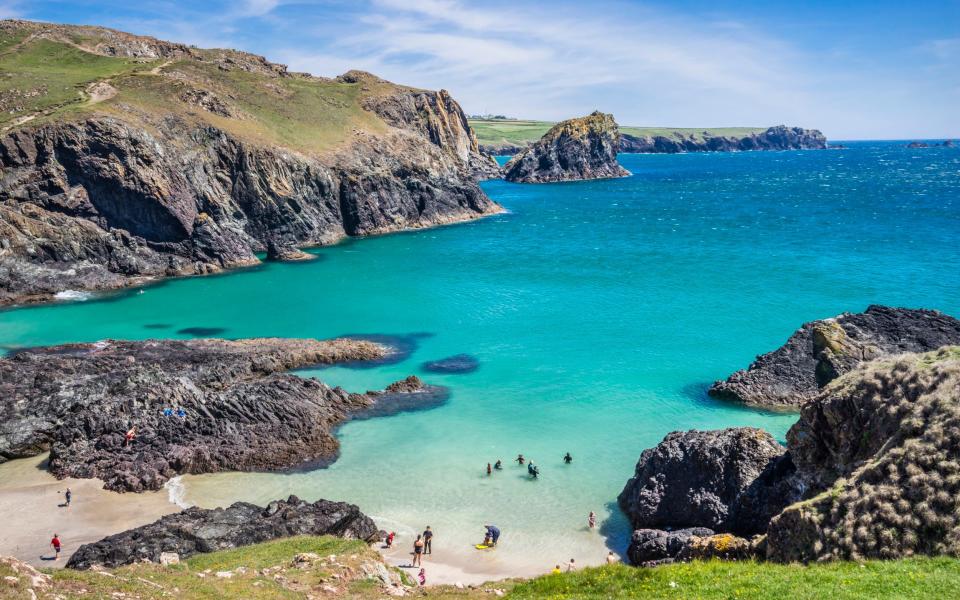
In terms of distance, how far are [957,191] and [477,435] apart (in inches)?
6526

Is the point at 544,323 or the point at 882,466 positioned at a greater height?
the point at 882,466

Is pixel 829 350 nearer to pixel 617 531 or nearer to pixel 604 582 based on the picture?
pixel 617 531

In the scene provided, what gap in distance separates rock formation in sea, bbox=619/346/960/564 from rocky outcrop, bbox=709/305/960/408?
1370 centimetres

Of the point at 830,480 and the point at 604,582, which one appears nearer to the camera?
the point at 604,582

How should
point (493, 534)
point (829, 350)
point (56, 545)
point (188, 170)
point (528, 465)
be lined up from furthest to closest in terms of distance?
point (188, 170) → point (829, 350) → point (528, 465) → point (493, 534) → point (56, 545)

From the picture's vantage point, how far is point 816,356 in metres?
42.9

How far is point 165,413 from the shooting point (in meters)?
40.2

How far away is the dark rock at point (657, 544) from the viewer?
26.6m

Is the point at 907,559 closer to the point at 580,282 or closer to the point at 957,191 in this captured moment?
the point at 580,282

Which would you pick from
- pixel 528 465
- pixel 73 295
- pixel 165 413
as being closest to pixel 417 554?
pixel 528 465

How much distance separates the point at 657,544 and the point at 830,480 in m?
7.22

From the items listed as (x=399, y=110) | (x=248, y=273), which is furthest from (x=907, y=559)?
(x=399, y=110)

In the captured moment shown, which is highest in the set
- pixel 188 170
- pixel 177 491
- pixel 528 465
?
pixel 188 170

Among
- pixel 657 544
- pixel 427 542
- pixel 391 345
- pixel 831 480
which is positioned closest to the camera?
pixel 831 480
